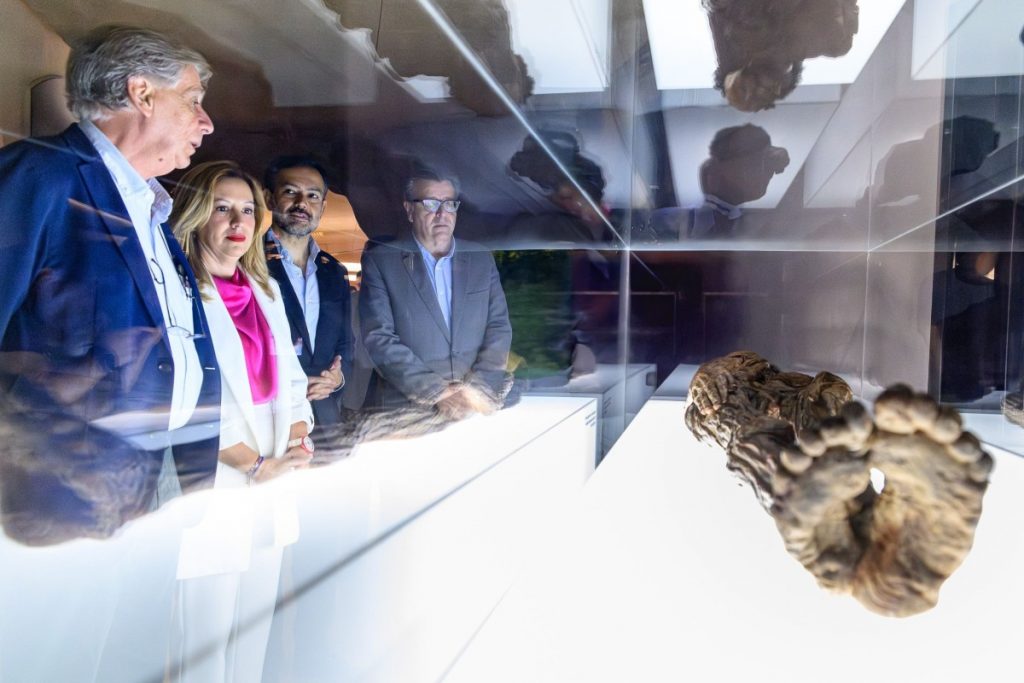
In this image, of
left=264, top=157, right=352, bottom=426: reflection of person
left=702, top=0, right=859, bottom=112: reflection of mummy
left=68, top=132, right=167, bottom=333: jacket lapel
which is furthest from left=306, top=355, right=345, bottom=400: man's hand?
left=702, top=0, right=859, bottom=112: reflection of mummy

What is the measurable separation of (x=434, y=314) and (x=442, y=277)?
3.8 inches

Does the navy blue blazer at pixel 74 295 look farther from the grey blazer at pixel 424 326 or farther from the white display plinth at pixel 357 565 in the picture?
the grey blazer at pixel 424 326

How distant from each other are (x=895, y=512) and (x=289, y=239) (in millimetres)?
894

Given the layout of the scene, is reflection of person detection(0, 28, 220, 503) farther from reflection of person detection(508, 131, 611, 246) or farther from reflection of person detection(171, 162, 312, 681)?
reflection of person detection(508, 131, 611, 246)

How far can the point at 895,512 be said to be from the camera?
798 mm

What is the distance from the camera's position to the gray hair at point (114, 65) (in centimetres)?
68

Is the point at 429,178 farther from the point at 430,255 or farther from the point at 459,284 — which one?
the point at 459,284

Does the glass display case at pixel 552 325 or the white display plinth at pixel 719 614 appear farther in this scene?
the white display plinth at pixel 719 614

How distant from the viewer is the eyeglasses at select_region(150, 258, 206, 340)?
0.80m

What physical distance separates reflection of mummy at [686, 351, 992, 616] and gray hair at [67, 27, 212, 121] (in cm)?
84

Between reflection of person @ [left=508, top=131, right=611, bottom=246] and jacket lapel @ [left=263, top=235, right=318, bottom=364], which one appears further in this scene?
reflection of person @ [left=508, top=131, right=611, bottom=246]

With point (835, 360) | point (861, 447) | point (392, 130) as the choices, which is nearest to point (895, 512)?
point (861, 447)

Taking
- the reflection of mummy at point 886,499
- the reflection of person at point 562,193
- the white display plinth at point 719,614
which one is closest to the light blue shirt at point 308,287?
the white display plinth at point 719,614

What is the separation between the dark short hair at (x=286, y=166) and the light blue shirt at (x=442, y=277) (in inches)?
18.8
